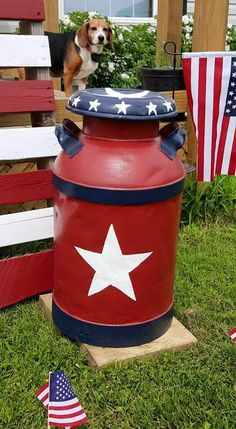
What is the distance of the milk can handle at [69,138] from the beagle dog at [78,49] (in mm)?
2504

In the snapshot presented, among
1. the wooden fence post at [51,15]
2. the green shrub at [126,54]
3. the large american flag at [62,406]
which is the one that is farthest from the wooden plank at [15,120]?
the green shrub at [126,54]

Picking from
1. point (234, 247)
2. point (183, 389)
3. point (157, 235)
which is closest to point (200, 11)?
point (234, 247)

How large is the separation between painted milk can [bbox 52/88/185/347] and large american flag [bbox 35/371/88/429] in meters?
0.51

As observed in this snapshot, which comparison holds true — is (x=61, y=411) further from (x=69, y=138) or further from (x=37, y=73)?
(x=37, y=73)

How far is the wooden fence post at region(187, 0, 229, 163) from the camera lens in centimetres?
351

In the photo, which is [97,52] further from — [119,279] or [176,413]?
[176,413]

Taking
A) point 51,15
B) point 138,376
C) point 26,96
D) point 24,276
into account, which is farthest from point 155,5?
point 138,376

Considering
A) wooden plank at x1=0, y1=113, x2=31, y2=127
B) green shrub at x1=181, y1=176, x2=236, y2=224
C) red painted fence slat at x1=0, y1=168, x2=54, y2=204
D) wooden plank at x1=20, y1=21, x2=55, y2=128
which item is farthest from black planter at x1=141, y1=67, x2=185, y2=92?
red painted fence slat at x1=0, y1=168, x2=54, y2=204

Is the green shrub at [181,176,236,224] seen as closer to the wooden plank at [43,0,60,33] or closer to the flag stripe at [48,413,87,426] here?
the flag stripe at [48,413,87,426]

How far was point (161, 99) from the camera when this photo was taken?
210 centimetres

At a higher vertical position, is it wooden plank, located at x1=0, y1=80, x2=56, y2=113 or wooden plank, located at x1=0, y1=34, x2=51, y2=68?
wooden plank, located at x1=0, y1=34, x2=51, y2=68

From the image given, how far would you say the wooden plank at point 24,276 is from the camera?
2.72m

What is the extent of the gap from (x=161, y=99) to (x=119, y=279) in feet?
2.70

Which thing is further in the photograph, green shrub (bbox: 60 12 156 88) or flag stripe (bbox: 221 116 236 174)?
green shrub (bbox: 60 12 156 88)
